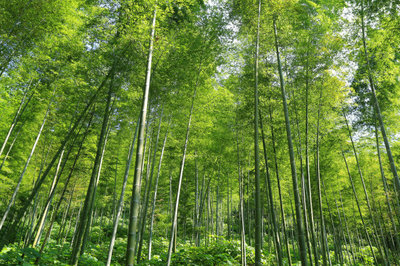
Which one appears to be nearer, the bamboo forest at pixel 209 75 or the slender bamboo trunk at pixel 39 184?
the slender bamboo trunk at pixel 39 184

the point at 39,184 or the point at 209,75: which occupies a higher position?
the point at 209,75

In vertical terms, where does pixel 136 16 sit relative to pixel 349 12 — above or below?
below

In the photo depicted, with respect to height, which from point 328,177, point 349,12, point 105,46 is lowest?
point 328,177

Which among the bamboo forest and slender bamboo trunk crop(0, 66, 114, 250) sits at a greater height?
the bamboo forest

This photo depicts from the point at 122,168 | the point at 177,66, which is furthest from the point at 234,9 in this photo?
the point at 122,168

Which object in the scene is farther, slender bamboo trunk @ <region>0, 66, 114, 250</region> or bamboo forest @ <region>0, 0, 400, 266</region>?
bamboo forest @ <region>0, 0, 400, 266</region>

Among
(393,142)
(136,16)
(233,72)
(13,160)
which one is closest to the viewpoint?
(136,16)

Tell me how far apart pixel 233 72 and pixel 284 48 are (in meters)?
1.44

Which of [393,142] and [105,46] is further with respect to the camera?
[393,142]

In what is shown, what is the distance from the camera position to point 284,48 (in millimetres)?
4746

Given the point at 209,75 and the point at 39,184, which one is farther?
the point at 209,75

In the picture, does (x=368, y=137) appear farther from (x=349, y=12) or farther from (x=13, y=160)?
(x=13, y=160)

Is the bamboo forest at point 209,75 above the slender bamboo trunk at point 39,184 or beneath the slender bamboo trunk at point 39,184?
above

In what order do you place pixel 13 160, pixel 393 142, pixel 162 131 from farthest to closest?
1. pixel 13 160
2. pixel 162 131
3. pixel 393 142
